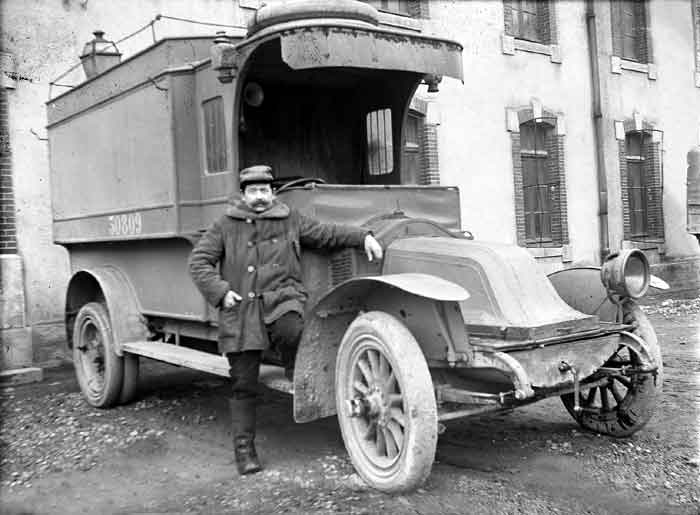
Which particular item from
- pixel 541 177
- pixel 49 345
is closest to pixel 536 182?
pixel 541 177

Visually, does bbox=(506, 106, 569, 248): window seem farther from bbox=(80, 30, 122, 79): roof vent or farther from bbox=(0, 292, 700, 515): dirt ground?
bbox=(80, 30, 122, 79): roof vent

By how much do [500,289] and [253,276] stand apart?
1.38 metres

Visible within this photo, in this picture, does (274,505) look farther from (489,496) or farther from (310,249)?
(310,249)

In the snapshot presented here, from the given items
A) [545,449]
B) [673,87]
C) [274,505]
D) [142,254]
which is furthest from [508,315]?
[673,87]

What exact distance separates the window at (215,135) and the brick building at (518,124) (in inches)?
153

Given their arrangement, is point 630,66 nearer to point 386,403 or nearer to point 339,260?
point 339,260

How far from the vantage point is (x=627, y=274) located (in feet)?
14.9

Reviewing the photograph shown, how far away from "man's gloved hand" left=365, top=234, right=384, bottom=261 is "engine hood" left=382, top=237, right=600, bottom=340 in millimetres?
172

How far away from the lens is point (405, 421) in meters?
3.76

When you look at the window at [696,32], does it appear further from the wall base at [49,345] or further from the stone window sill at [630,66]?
the wall base at [49,345]

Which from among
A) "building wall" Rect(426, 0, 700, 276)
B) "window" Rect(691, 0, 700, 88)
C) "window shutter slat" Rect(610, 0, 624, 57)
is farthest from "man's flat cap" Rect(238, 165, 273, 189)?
"window" Rect(691, 0, 700, 88)

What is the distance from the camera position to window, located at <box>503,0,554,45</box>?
13.3 metres

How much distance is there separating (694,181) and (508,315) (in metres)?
10.4

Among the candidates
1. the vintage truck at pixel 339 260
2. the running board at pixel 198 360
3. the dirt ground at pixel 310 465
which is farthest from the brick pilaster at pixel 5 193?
the running board at pixel 198 360
